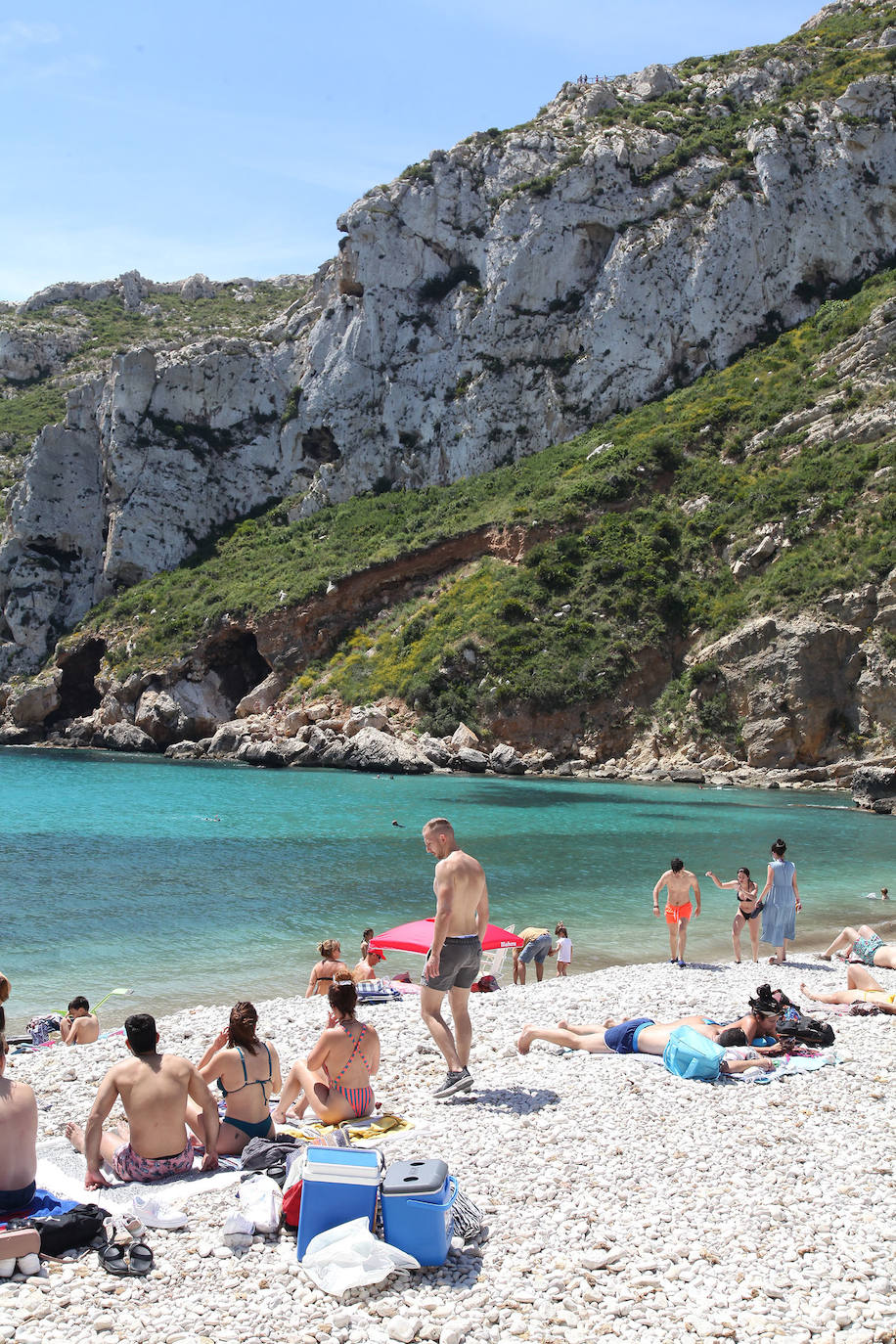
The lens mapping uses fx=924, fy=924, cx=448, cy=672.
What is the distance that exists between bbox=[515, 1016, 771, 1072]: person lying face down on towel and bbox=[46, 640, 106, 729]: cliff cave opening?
62.9 meters

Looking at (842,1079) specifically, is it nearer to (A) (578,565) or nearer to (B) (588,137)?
(A) (578,565)

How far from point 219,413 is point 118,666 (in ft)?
77.5

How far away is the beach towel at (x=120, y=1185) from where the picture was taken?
5262 millimetres

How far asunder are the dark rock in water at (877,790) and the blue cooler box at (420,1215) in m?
33.4

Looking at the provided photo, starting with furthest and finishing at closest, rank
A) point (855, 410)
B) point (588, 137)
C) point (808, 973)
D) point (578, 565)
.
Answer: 1. point (588, 137)
2. point (578, 565)
3. point (855, 410)
4. point (808, 973)

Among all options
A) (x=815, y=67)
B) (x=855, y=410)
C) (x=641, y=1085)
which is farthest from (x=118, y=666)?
(x=815, y=67)

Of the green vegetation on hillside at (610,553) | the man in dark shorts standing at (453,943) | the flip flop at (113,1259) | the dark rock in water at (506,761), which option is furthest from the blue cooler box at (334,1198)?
the green vegetation on hillside at (610,553)

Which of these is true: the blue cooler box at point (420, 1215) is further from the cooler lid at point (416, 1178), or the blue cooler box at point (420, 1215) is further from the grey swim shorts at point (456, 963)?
the grey swim shorts at point (456, 963)

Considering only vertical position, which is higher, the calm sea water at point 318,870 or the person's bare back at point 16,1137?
the person's bare back at point 16,1137

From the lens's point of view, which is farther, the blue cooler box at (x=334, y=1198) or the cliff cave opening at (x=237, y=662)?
the cliff cave opening at (x=237, y=662)

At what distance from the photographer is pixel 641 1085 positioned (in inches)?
274

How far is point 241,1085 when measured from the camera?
603cm

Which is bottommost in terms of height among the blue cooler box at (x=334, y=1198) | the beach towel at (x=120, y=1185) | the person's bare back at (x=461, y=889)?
the beach towel at (x=120, y=1185)

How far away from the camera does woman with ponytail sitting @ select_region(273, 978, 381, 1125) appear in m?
6.32
